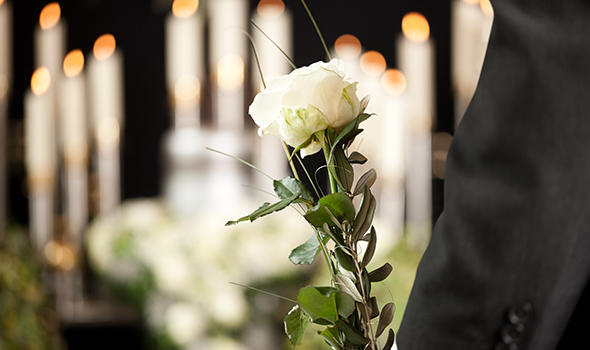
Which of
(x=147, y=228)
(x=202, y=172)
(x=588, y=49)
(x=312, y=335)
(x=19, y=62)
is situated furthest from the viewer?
(x=19, y=62)

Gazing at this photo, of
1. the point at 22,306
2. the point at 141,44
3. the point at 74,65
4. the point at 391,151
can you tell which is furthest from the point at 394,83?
the point at 141,44

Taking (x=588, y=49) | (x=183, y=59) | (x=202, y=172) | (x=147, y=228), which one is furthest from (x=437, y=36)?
(x=588, y=49)

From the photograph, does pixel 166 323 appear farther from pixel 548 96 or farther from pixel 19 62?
pixel 19 62

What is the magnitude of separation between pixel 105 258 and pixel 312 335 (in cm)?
60

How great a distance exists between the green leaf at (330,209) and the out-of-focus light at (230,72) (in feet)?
5.20

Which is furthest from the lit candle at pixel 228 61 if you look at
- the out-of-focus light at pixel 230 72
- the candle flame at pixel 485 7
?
the candle flame at pixel 485 7

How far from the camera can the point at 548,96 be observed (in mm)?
336

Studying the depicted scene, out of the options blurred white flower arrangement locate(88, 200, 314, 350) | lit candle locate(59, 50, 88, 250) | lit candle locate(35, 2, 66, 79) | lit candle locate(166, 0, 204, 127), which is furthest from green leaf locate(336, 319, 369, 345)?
lit candle locate(35, 2, 66, 79)

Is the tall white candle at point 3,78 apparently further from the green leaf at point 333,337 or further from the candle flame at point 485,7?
the green leaf at point 333,337

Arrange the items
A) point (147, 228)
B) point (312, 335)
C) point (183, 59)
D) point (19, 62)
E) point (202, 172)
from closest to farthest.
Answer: point (312, 335) → point (147, 228) → point (183, 59) → point (202, 172) → point (19, 62)

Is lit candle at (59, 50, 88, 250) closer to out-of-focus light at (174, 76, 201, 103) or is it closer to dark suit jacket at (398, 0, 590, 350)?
out-of-focus light at (174, 76, 201, 103)

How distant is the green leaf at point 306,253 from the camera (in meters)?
0.41

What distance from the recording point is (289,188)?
41cm

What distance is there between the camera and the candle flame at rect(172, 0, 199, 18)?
6.66ft
